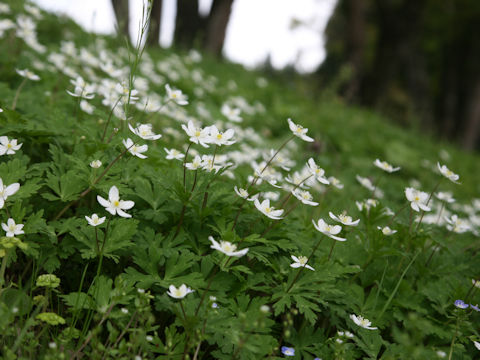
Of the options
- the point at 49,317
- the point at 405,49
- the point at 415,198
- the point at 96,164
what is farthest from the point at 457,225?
the point at 405,49

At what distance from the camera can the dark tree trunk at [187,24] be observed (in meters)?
9.81

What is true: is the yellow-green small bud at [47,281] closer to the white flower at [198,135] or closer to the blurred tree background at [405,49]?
the white flower at [198,135]

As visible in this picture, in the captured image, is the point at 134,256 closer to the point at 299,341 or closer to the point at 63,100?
the point at 299,341

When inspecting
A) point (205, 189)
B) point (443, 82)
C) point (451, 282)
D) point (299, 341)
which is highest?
point (205, 189)

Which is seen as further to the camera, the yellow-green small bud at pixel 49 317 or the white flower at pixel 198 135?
the white flower at pixel 198 135

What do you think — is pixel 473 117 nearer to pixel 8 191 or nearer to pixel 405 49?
pixel 405 49

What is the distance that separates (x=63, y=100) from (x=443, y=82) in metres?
20.3

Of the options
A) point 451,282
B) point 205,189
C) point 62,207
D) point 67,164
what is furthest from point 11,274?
point 451,282

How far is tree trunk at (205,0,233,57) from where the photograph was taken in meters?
9.60

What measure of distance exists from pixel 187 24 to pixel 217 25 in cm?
85

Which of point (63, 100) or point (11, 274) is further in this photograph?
point (63, 100)

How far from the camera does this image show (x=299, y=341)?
6.65ft

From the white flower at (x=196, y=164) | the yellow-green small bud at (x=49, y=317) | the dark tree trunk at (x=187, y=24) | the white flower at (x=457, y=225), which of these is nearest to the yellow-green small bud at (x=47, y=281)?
the yellow-green small bud at (x=49, y=317)

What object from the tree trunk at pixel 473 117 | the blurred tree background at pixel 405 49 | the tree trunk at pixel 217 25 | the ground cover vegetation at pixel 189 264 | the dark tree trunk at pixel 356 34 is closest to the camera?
the ground cover vegetation at pixel 189 264
